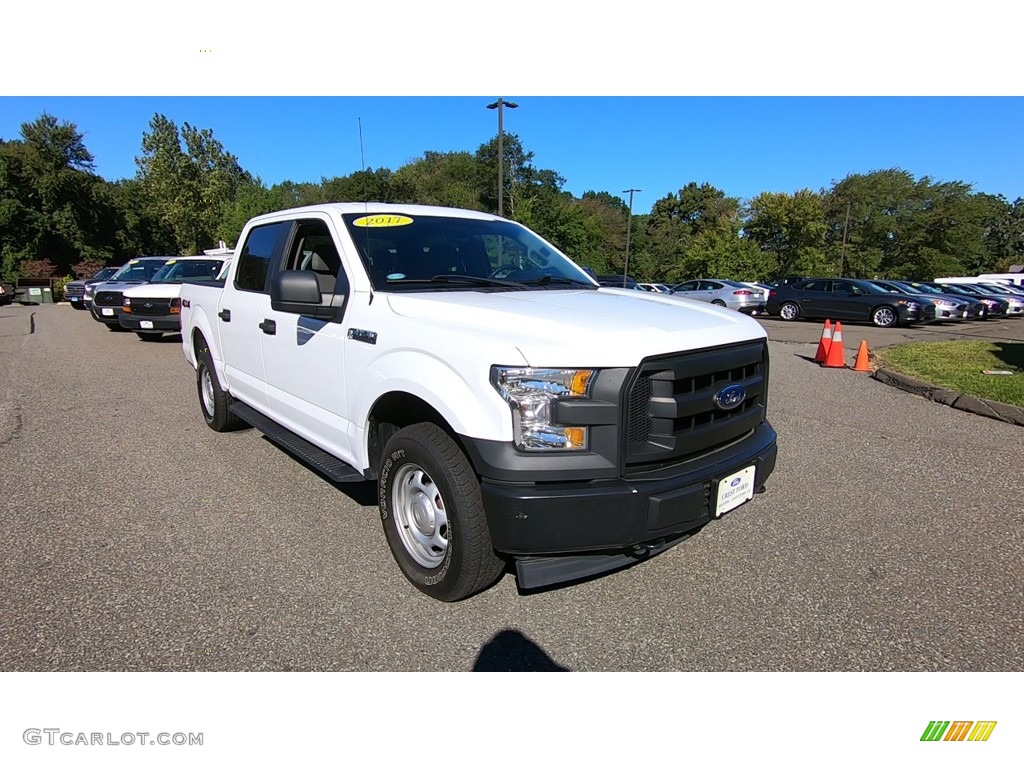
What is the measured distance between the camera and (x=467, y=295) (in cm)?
Answer: 307

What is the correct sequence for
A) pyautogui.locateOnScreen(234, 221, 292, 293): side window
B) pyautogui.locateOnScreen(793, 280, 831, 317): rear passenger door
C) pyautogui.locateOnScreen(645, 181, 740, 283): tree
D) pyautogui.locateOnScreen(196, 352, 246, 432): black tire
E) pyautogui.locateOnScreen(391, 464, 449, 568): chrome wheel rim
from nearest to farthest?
1. pyautogui.locateOnScreen(391, 464, 449, 568): chrome wheel rim
2. pyautogui.locateOnScreen(234, 221, 292, 293): side window
3. pyautogui.locateOnScreen(196, 352, 246, 432): black tire
4. pyautogui.locateOnScreen(793, 280, 831, 317): rear passenger door
5. pyautogui.locateOnScreen(645, 181, 740, 283): tree

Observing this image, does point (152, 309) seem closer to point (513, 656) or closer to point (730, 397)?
point (513, 656)

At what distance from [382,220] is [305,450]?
1.55 m

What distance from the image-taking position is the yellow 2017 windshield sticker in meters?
3.51

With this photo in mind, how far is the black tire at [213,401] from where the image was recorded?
536 centimetres

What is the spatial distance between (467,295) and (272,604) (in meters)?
1.84

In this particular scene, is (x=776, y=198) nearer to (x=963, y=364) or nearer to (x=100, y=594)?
(x=963, y=364)

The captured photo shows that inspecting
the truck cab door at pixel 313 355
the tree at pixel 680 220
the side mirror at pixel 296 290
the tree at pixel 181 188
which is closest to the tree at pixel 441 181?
the tree at pixel 181 188

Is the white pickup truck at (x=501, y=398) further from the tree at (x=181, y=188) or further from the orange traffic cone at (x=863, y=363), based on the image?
the tree at (x=181, y=188)

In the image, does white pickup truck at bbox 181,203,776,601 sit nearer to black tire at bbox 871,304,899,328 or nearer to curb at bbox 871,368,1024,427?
curb at bbox 871,368,1024,427

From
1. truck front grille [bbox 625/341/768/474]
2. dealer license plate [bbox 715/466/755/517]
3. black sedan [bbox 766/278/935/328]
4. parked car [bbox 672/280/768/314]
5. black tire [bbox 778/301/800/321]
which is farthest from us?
parked car [bbox 672/280/768/314]

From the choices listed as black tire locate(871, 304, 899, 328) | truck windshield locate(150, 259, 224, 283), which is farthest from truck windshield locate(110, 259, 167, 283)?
black tire locate(871, 304, 899, 328)

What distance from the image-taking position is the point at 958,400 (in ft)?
22.9

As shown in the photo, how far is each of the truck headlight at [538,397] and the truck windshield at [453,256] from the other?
3.60 ft
